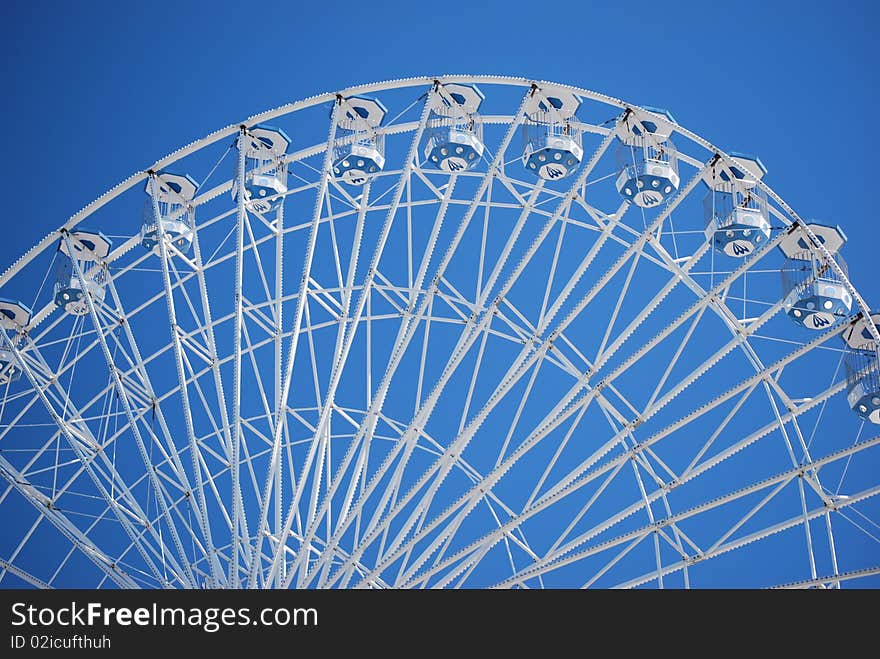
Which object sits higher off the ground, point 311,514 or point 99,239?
point 99,239

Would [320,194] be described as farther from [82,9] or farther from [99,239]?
[82,9]

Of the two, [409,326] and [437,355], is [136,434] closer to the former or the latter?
[409,326]

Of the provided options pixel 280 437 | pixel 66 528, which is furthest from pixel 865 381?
pixel 66 528

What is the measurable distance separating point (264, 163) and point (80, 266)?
18.9ft

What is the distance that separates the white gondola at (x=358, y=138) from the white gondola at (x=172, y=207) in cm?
418

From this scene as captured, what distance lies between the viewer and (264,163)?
90.8 feet

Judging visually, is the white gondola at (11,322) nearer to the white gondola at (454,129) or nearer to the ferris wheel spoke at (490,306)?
the ferris wheel spoke at (490,306)

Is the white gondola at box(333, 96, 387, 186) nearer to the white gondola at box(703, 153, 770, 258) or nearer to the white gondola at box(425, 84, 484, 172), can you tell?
the white gondola at box(425, 84, 484, 172)

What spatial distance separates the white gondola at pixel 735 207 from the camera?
83.7 ft

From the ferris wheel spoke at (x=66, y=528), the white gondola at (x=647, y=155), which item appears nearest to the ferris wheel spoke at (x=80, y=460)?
the ferris wheel spoke at (x=66, y=528)

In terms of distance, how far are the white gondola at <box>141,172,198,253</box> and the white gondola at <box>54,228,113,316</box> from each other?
4.48ft
